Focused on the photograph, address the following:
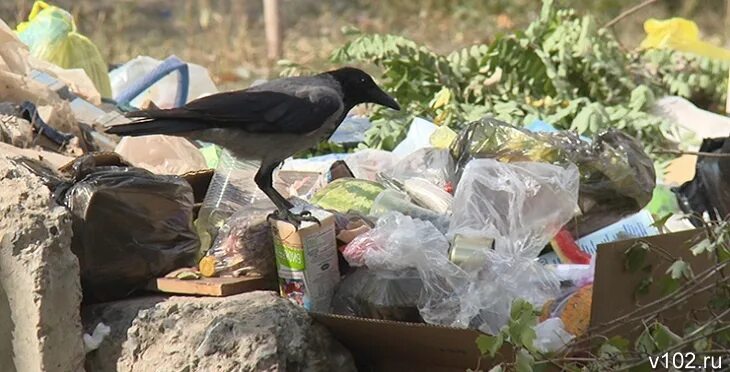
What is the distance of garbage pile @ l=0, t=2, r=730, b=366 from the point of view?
2881mm

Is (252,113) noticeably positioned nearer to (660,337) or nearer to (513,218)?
(513,218)

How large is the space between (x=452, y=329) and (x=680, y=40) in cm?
330

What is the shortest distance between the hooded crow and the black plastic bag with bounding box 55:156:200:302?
147 millimetres

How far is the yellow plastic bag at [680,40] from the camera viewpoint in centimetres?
547

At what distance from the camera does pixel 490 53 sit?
16.8ft

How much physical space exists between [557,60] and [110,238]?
2.68 metres

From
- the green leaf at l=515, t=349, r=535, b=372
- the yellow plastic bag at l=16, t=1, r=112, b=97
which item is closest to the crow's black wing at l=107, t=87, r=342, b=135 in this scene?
the green leaf at l=515, t=349, r=535, b=372

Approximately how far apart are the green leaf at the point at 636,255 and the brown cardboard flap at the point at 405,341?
14.8 inches

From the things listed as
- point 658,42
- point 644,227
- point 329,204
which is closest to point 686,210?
point 644,227

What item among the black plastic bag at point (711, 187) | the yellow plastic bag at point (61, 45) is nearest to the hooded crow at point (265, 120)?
the black plastic bag at point (711, 187)

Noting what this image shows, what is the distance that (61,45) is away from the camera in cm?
489

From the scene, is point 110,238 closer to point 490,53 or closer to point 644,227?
point 644,227

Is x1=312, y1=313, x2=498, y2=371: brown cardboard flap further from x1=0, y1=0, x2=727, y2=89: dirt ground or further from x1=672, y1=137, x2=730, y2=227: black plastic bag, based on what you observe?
x1=0, y1=0, x2=727, y2=89: dirt ground

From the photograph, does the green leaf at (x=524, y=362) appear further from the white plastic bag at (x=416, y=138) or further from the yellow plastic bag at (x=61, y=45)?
the yellow plastic bag at (x=61, y=45)
